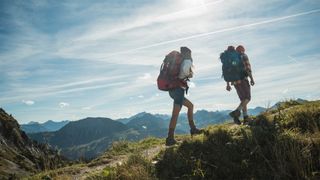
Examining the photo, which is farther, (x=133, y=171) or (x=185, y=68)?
(x=185, y=68)

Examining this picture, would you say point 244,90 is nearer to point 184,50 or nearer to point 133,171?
point 184,50

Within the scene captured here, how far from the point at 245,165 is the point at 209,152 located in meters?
1.15

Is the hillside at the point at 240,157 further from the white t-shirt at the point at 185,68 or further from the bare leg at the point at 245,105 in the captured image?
the bare leg at the point at 245,105

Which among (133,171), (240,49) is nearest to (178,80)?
(240,49)

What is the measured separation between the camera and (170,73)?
10.8 m

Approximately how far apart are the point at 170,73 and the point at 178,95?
0.75 meters

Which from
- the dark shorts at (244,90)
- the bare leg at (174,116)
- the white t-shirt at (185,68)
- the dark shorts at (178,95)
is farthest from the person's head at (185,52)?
the dark shorts at (244,90)

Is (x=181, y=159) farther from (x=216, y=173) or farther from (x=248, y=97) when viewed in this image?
(x=248, y=97)

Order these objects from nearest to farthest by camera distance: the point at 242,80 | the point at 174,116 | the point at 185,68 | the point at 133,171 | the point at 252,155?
the point at 133,171 < the point at 252,155 < the point at 185,68 < the point at 174,116 < the point at 242,80

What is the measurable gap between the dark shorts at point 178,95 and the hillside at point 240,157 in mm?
1975

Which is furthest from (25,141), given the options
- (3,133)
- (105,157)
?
(105,157)

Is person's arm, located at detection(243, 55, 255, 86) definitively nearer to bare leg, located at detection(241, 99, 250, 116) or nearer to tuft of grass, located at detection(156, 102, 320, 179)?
bare leg, located at detection(241, 99, 250, 116)

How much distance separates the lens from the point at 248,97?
44.0 feet

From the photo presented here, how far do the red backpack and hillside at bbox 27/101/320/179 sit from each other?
2239 mm
